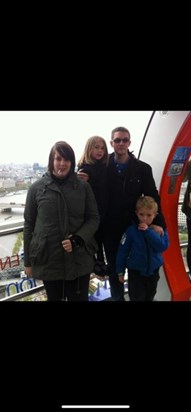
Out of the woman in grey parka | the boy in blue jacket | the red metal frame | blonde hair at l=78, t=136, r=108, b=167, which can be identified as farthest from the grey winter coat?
the red metal frame

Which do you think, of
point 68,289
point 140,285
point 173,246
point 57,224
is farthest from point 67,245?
point 173,246

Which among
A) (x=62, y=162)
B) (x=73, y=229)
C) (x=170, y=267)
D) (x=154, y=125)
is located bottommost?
(x=170, y=267)

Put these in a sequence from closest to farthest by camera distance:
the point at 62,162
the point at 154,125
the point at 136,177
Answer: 1. the point at 62,162
2. the point at 136,177
3. the point at 154,125

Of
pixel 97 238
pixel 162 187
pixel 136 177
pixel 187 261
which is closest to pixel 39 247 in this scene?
pixel 97 238

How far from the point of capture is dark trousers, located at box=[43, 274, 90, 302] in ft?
4.83

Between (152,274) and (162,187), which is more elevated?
(162,187)

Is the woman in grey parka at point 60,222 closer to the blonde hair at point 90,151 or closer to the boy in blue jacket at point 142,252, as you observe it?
the blonde hair at point 90,151

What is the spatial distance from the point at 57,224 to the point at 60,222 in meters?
0.02

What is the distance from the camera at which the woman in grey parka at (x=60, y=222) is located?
4.47ft

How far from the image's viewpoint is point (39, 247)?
1.37 metres

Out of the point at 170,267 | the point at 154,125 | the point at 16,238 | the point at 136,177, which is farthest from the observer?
the point at 170,267

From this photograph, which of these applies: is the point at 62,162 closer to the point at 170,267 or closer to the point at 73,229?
the point at 73,229

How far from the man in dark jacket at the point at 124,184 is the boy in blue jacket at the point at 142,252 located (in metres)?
0.05

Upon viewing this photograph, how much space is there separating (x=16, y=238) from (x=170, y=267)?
3.97 feet
